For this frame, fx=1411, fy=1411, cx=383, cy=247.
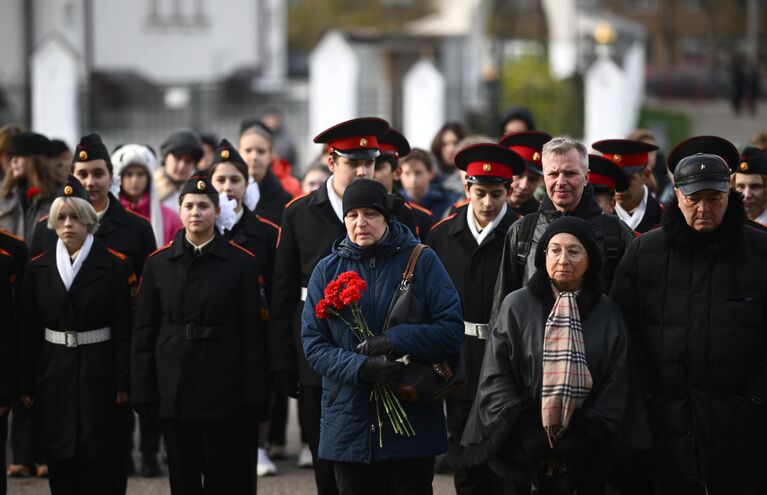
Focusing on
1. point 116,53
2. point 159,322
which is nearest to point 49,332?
point 159,322

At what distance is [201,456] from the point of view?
7730mm

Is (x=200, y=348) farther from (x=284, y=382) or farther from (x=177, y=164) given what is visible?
(x=177, y=164)

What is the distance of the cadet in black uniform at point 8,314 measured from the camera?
7781 millimetres

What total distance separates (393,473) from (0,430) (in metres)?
2.50

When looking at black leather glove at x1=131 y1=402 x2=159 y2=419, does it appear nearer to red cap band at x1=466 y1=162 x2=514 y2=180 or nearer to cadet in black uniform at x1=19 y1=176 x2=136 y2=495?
cadet in black uniform at x1=19 y1=176 x2=136 y2=495

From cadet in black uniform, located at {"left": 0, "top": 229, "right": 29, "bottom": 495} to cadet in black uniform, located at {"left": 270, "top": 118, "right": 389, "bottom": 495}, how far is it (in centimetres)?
146

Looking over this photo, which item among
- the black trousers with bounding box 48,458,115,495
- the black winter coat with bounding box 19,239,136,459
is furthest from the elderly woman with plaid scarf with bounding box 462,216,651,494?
the black trousers with bounding box 48,458,115,495

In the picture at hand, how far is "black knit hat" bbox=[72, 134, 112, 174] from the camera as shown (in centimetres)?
858

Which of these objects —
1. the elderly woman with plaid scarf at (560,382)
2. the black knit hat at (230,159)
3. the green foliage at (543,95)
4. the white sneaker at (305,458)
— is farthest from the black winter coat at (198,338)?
the green foliage at (543,95)

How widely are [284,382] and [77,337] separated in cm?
115

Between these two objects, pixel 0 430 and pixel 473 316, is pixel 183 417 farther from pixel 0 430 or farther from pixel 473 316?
pixel 473 316

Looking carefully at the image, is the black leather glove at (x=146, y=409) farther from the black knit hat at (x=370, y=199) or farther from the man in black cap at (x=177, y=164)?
the man in black cap at (x=177, y=164)

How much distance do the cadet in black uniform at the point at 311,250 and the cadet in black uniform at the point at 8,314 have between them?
146 centimetres

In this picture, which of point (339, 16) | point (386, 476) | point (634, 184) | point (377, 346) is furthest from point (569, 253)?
point (339, 16)
